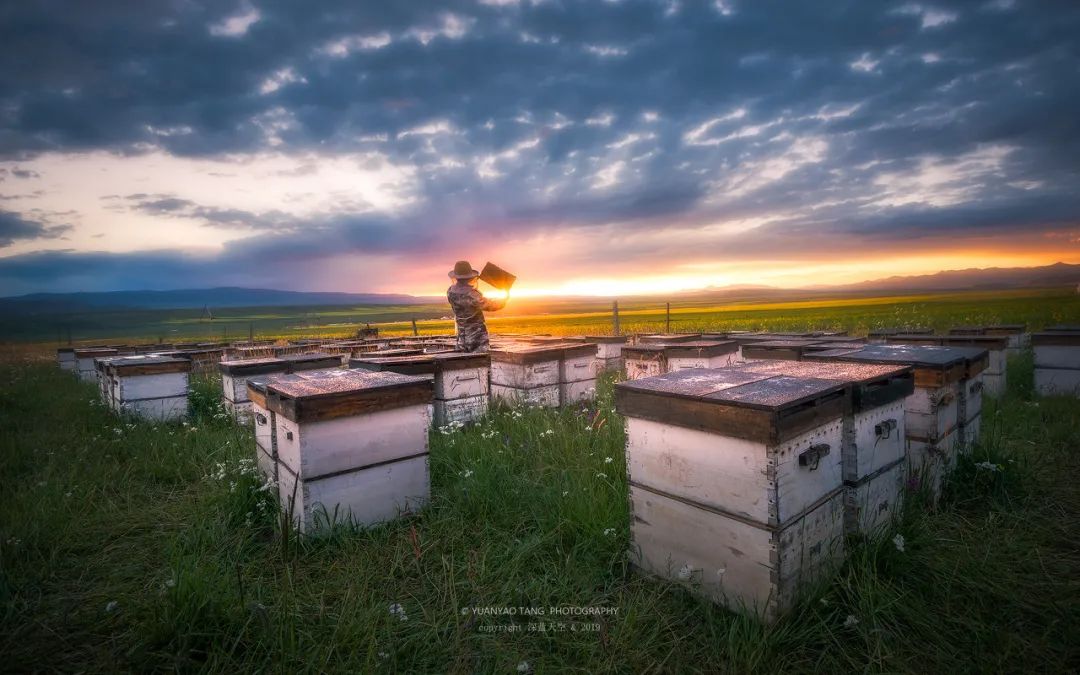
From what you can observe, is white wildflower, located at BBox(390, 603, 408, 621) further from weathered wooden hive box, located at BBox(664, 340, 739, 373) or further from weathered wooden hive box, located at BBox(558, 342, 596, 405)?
weathered wooden hive box, located at BBox(664, 340, 739, 373)

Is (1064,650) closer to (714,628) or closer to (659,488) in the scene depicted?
(714,628)

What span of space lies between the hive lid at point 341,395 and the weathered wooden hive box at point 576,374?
4.13 m

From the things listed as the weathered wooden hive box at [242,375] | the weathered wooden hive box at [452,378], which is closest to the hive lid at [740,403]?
the weathered wooden hive box at [452,378]

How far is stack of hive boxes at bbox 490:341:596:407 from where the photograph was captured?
7898 millimetres

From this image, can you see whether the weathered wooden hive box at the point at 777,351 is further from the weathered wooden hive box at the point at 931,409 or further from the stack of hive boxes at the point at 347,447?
the stack of hive boxes at the point at 347,447

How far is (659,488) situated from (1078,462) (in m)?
5.83

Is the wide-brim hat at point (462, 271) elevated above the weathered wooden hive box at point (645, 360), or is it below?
above

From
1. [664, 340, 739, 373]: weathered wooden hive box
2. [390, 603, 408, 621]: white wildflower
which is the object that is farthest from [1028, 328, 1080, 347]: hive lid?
[390, 603, 408, 621]: white wildflower

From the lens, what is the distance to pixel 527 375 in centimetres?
788

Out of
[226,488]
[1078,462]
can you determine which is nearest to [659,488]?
[226,488]

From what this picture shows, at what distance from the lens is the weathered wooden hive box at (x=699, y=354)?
7992 mm

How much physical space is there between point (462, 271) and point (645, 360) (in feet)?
12.5

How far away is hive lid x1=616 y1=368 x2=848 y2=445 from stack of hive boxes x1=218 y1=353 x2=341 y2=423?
5825 mm

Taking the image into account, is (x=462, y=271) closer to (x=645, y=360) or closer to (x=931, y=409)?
(x=645, y=360)
